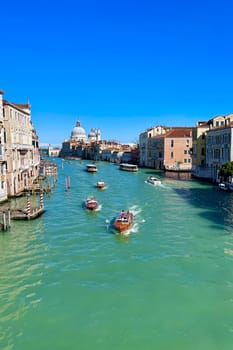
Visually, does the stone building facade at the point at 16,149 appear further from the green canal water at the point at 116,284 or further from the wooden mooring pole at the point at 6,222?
the wooden mooring pole at the point at 6,222

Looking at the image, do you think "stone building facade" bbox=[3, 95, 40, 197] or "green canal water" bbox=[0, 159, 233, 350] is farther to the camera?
"stone building facade" bbox=[3, 95, 40, 197]

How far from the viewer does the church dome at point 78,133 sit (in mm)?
190375

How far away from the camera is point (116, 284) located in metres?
12.3

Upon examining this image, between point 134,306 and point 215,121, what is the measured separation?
133ft

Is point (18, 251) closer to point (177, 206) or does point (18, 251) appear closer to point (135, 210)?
point (135, 210)

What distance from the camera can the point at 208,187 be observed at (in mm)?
38031

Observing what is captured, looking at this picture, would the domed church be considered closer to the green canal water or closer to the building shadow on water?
the building shadow on water

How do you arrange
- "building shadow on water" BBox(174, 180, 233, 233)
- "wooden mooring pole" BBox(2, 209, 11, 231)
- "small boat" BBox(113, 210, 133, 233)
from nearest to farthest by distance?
"small boat" BBox(113, 210, 133, 233) → "wooden mooring pole" BBox(2, 209, 11, 231) → "building shadow on water" BBox(174, 180, 233, 233)

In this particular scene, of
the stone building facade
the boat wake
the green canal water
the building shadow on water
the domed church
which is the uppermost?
the domed church

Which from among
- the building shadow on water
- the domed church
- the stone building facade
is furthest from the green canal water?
the domed church

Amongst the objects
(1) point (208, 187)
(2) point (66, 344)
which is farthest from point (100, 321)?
(1) point (208, 187)

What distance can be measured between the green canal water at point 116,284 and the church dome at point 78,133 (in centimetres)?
17062

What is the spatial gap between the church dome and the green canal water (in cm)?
17062

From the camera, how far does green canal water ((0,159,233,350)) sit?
361 inches
